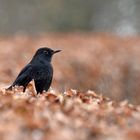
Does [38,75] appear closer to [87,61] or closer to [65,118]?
[65,118]

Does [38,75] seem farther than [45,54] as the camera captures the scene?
No

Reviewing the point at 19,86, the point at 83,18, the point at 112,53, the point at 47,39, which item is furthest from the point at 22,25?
the point at 19,86

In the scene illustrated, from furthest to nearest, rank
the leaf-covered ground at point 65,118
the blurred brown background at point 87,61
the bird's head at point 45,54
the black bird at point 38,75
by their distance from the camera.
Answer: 1. the blurred brown background at point 87,61
2. the bird's head at point 45,54
3. the black bird at point 38,75
4. the leaf-covered ground at point 65,118

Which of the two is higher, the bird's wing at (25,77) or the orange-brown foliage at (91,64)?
the orange-brown foliage at (91,64)

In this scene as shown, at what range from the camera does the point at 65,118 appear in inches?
272

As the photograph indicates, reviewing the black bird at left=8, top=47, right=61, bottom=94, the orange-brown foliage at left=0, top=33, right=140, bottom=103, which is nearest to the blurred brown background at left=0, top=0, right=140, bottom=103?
the orange-brown foliage at left=0, top=33, right=140, bottom=103

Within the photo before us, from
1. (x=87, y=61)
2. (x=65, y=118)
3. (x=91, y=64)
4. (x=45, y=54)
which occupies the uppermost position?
(x=87, y=61)

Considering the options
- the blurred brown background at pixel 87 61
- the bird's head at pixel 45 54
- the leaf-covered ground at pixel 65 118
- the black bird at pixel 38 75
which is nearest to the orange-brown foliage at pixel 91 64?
the blurred brown background at pixel 87 61

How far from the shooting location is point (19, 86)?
9.73 metres

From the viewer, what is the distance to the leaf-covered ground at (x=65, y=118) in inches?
245

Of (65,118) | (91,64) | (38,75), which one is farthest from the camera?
(91,64)

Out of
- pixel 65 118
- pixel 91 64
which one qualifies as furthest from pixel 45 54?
pixel 91 64

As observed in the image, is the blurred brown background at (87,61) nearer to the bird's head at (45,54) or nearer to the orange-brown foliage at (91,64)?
the orange-brown foliage at (91,64)

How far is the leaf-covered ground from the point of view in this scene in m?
6.23
